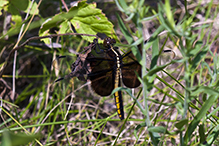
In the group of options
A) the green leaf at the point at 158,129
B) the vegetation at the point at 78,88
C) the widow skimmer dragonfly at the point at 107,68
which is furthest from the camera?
the widow skimmer dragonfly at the point at 107,68

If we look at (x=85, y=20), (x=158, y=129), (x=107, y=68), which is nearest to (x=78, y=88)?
(x=107, y=68)

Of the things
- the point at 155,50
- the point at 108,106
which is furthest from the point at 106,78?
the point at 108,106

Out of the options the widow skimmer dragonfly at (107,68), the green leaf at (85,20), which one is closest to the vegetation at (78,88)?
the green leaf at (85,20)

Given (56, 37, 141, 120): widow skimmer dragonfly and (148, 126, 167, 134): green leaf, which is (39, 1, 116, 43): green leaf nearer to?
(56, 37, 141, 120): widow skimmer dragonfly

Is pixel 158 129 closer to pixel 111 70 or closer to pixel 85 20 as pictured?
pixel 111 70

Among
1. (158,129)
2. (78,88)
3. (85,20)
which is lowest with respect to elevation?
(78,88)

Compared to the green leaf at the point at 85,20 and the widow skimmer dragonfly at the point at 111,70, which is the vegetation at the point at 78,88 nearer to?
the green leaf at the point at 85,20

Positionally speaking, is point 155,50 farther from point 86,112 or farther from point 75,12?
point 86,112

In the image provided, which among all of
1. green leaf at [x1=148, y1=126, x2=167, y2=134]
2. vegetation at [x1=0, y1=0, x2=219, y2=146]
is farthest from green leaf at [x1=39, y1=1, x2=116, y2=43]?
green leaf at [x1=148, y1=126, x2=167, y2=134]

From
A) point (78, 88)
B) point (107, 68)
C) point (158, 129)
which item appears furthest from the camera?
point (78, 88)

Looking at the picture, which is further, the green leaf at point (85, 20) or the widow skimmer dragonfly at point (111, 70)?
the green leaf at point (85, 20)
